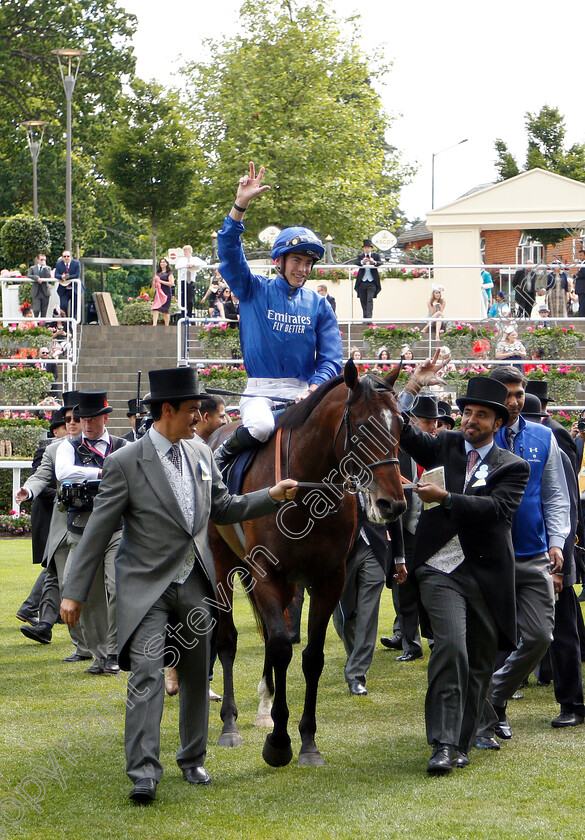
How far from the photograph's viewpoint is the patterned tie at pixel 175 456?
565 cm

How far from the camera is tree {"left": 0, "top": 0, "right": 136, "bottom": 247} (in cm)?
4519

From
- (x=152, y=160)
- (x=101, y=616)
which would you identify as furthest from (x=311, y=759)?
(x=152, y=160)

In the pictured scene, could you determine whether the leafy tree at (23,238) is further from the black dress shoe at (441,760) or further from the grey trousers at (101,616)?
the black dress shoe at (441,760)

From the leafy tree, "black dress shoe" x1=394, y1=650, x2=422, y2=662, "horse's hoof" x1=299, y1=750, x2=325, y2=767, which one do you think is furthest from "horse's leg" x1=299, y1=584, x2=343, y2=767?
the leafy tree

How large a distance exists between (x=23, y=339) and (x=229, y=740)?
55.9ft

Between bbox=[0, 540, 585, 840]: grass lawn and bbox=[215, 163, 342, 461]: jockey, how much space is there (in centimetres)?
189

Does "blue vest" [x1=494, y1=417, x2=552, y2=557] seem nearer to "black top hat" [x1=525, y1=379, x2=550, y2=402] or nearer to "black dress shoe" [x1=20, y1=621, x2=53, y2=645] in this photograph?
"black top hat" [x1=525, y1=379, x2=550, y2=402]

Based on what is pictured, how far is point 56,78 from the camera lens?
1816 inches

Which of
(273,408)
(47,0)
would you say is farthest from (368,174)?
(273,408)

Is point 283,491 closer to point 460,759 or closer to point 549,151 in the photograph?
point 460,759

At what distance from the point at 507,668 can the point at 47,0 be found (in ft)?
145

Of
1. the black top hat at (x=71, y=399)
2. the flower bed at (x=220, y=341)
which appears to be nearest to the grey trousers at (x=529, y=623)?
the black top hat at (x=71, y=399)

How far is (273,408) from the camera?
693cm

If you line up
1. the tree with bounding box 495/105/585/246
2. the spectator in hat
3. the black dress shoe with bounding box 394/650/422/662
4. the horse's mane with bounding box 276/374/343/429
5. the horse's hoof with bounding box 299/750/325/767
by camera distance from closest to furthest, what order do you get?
1. the horse's hoof with bounding box 299/750/325/767
2. the horse's mane with bounding box 276/374/343/429
3. the black dress shoe with bounding box 394/650/422/662
4. the spectator in hat
5. the tree with bounding box 495/105/585/246
